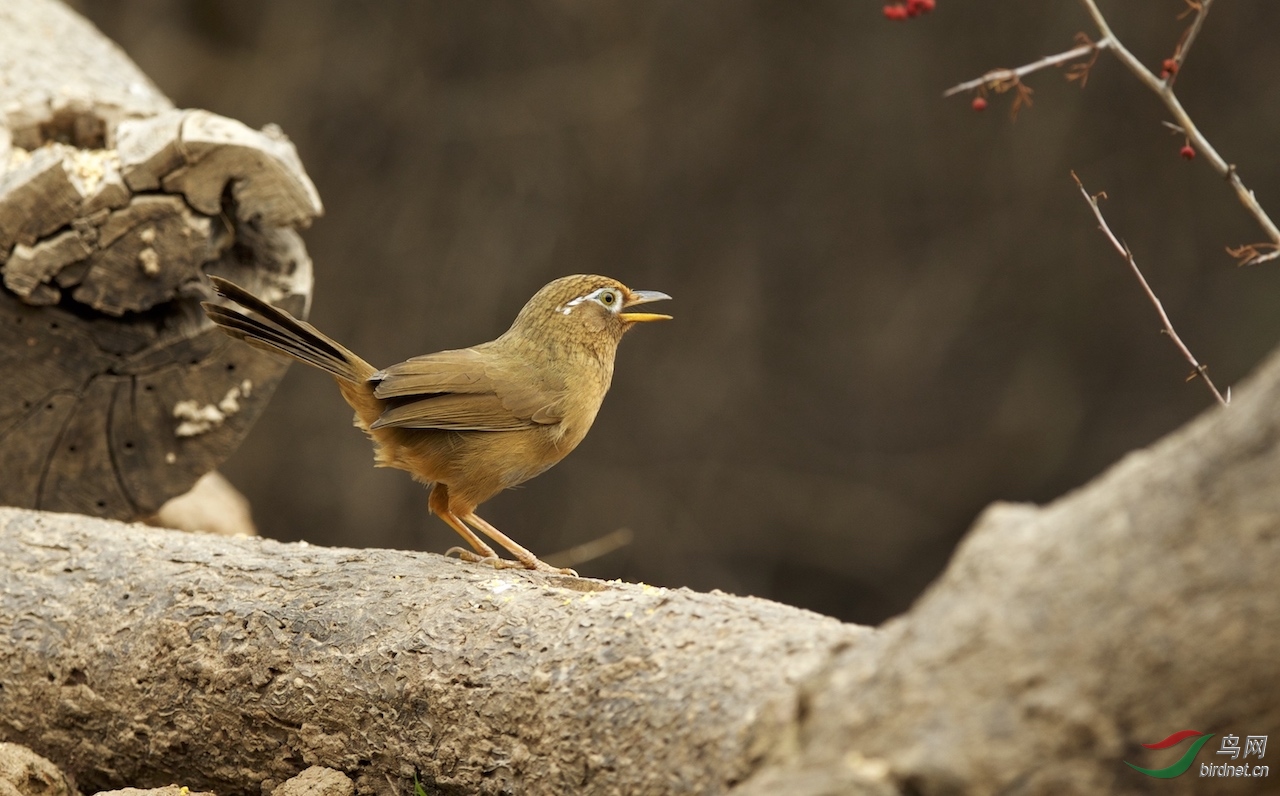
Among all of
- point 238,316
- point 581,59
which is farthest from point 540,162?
point 238,316

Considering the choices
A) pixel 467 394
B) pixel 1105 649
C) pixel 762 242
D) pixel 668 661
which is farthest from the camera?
pixel 762 242

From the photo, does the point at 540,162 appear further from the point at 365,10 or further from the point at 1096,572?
→ the point at 1096,572

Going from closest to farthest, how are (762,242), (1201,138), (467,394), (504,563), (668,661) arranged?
(668,661)
(1201,138)
(504,563)
(467,394)
(762,242)

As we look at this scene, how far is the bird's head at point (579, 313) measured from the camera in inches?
143

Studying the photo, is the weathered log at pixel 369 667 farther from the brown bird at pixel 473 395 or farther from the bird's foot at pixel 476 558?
the brown bird at pixel 473 395

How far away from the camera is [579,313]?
3.66 m

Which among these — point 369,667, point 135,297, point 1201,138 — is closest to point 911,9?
point 1201,138

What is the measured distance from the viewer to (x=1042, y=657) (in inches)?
64.8

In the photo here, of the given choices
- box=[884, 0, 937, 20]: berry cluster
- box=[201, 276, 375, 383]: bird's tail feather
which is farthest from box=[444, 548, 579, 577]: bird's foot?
box=[884, 0, 937, 20]: berry cluster

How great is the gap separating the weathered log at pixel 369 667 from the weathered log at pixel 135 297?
742 millimetres

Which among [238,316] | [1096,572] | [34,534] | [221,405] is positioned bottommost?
[34,534]

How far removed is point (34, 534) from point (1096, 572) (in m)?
2.87

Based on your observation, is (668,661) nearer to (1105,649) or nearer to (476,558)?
(1105,649)

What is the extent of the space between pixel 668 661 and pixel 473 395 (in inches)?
50.4
